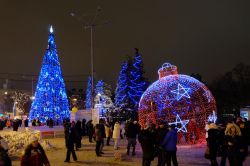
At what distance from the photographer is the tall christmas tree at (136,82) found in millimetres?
51547

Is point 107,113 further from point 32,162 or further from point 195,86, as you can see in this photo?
point 32,162

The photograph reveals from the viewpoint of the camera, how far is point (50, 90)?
1650 inches

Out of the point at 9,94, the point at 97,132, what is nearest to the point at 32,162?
the point at 97,132

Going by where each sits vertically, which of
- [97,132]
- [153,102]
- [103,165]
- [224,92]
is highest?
[224,92]

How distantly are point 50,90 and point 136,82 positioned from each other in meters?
13.6

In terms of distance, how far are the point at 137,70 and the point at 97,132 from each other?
1364 inches

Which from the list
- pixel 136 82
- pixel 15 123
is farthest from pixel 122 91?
pixel 15 123

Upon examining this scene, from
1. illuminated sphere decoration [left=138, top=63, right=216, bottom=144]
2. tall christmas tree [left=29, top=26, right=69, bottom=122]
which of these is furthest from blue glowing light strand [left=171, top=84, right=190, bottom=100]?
tall christmas tree [left=29, top=26, right=69, bottom=122]

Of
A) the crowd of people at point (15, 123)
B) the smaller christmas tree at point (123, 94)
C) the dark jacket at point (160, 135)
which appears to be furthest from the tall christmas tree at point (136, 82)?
the dark jacket at point (160, 135)

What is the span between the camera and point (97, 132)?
18.3 m

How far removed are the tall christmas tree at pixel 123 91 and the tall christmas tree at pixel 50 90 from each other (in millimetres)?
10051

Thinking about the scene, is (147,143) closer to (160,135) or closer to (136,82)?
(160,135)

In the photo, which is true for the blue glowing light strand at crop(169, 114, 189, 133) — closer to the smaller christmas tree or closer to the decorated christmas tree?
the smaller christmas tree

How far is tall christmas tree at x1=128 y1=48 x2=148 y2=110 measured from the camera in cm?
5155
